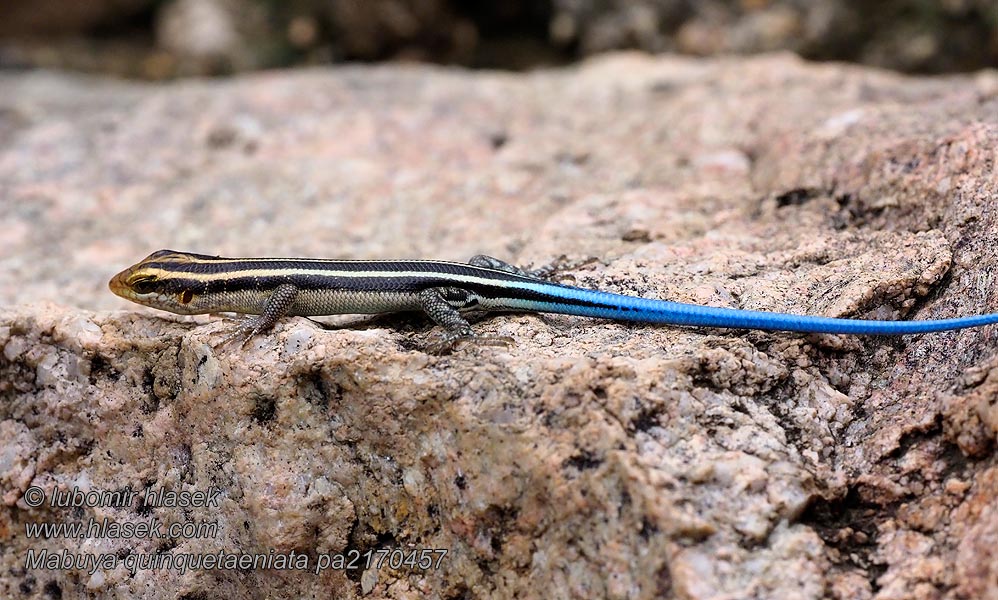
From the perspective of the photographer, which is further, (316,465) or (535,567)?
(316,465)

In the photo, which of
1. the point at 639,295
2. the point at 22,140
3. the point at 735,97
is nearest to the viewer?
the point at 639,295

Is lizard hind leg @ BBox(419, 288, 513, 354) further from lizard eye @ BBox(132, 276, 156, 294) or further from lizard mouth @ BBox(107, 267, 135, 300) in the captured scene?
lizard mouth @ BBox(107, 267, 135, 300)

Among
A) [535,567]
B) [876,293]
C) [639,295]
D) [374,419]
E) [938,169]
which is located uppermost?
[938,169]

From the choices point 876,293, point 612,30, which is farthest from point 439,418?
point 612,30

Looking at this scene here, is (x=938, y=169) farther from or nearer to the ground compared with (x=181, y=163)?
farther from the ground

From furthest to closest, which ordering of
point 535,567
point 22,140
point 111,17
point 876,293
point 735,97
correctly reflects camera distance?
point 111,17 → point 22,140 → point 735,97 → point 876,293 → point 535,567

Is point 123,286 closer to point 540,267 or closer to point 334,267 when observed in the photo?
point 334,267

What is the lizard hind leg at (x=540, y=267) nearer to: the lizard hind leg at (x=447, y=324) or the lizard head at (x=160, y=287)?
the lizard hind leg at (x=447, y=324)

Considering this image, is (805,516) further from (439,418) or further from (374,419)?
(374,419)
